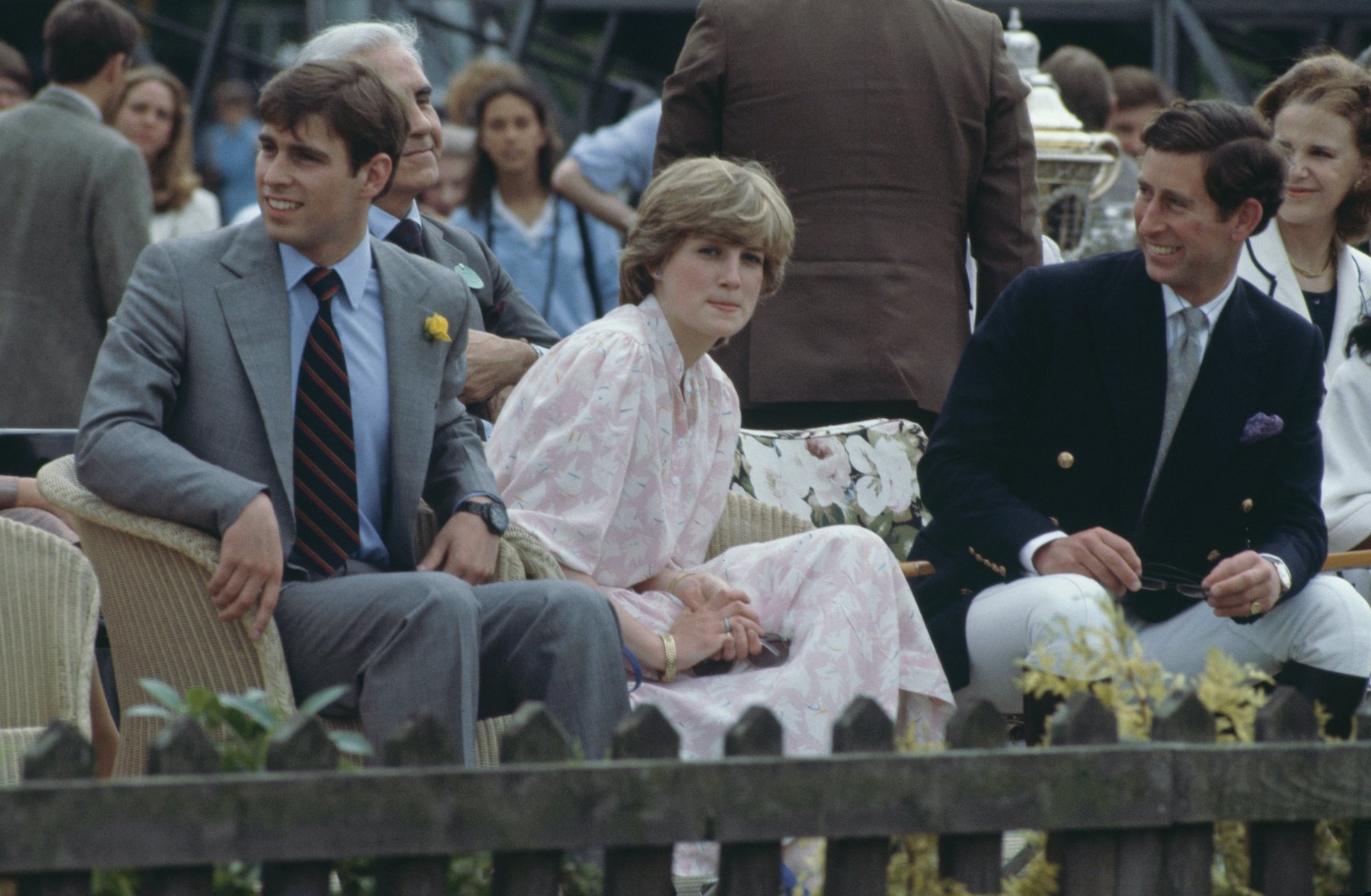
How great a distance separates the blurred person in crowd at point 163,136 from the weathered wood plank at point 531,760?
4.81m

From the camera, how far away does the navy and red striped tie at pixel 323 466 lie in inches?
124

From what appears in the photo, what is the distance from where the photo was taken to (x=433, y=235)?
13.4ft

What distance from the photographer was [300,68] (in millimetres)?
3223

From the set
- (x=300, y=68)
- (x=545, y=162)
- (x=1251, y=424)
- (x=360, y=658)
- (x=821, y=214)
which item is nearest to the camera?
(x=360, y=658)

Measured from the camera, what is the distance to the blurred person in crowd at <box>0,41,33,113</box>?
7000 millimetres

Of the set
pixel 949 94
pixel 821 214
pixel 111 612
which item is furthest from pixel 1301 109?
pixel 111 612

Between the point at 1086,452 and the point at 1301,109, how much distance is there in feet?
4.89

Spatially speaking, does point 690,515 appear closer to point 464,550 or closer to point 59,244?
point 464,550

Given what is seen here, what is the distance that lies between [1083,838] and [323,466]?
1.44 m

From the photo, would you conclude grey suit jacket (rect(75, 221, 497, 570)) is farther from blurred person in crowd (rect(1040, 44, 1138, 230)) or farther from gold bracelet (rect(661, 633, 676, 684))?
blurred person in crowd (rect(1040, 44, 1138, 230))

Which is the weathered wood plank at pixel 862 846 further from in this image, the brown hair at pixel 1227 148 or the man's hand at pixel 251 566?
the brown hair at pixel 1227 148

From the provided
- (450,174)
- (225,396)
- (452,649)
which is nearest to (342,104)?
(225,396)

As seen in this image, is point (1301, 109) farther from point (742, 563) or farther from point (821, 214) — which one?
point (742, 563)

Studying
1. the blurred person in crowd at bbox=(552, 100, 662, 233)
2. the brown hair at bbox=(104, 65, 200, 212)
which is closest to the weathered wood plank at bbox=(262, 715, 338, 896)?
the blurred person in crowd at bbox=(552, 100, 662, 233)
